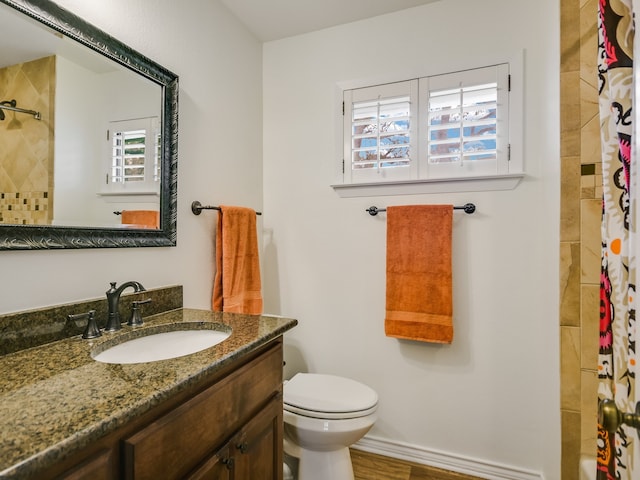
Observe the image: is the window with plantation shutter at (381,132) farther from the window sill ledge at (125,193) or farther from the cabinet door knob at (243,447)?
the cabinet door knob at (243,447)

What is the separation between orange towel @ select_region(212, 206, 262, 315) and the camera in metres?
1.73

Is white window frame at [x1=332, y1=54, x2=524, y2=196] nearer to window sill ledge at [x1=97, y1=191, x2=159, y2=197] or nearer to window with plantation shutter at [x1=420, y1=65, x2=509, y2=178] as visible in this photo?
window with plantation shutter at [x1=420, y1=65, x2=509, y2=178]

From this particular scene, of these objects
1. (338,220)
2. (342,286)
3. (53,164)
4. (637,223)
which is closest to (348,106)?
(338,220)

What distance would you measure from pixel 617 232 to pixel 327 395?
129 centimetres

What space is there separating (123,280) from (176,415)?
0.73 metres

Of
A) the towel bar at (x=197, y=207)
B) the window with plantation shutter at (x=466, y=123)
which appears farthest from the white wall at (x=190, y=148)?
the window with plantation shutter at (x=466, y=123)

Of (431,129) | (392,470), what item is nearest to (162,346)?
(392,470)

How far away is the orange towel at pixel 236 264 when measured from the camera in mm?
1726

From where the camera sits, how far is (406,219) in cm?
183

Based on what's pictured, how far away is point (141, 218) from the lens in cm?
138

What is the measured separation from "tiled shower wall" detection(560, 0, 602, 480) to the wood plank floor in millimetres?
582

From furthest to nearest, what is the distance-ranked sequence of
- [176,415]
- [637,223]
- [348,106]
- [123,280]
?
[348,106]
[123,280]
[176,415]
[637,223]

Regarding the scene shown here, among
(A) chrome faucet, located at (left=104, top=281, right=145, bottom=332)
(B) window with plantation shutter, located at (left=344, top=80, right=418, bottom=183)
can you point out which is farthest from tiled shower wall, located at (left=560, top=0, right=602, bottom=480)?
(A) chrome faucet, located at (left=104, top=281, right=145, bottom=332)

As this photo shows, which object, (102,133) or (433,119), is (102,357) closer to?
(102,133)
